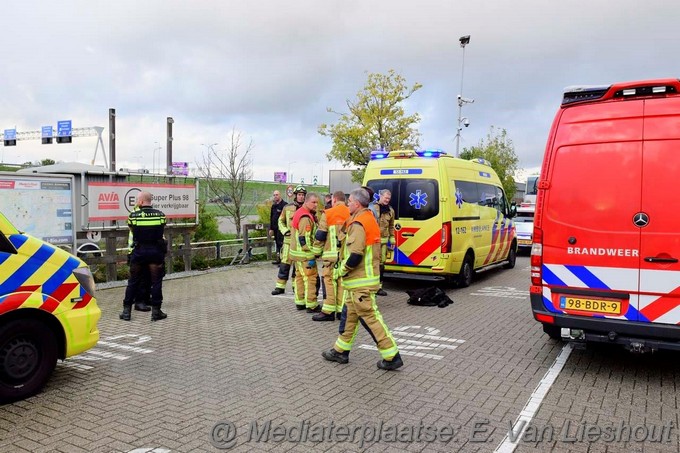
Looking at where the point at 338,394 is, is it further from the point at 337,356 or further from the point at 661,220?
the point at 661,220

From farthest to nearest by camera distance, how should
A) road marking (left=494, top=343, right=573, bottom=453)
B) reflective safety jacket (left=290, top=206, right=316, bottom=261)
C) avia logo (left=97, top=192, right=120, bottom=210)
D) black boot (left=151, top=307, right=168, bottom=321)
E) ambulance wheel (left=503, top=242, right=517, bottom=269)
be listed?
1. ambulance wheel (left=503, top=242, right=517, bottom=269)
2. avia logo (left=97, top=192, right=120, bottom=210)
3. reflective safety jacket (left=290, top=206, right=316, bottom=261)
4. black boot (left=151, top=307, right=168, bottom=321)
5. road marking (left=494, top=343, right=573, bottom=453)

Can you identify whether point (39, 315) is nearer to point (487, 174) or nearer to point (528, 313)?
point (528, 313)

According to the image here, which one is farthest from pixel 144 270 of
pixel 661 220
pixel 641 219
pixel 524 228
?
pixel 524 228

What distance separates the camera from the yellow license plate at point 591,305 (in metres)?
4.91

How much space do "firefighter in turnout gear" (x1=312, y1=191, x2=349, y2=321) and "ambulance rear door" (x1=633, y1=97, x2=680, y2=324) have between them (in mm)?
3803

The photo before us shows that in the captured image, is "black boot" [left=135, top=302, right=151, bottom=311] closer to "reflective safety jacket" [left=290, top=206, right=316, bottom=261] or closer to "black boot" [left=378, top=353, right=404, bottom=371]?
"reflective safety jacket" [left=290, top=206, right=316, bottom=261]

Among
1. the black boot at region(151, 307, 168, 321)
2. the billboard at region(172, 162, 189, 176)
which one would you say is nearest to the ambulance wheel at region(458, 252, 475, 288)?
the black boot at region(151, 307, 168, 321)

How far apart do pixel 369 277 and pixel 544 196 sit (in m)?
2.02

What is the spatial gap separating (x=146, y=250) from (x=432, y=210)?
499 centimetres

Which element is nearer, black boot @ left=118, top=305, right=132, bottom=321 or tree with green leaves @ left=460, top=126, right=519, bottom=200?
black boot @ left=118, top=305, right=132, bottom=321

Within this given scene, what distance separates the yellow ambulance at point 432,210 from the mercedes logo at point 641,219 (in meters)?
4.56

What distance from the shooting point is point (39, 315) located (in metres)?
4.42

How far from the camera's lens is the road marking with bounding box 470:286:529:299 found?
977 centimetres

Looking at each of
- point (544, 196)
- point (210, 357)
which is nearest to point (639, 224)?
point (544, 196)
